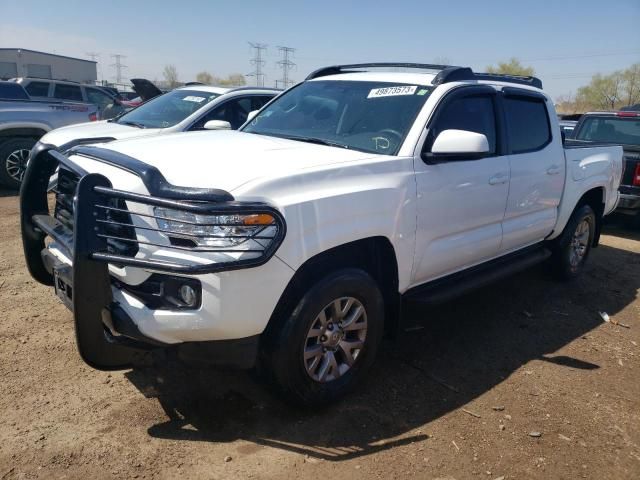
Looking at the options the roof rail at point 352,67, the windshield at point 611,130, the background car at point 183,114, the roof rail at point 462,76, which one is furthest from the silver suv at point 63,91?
the roof rail at point 462,76

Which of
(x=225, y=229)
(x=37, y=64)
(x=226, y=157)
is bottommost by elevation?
(x=225, y=229)

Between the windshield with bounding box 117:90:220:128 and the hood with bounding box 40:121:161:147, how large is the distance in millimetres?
217

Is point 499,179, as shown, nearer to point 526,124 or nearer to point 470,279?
point 470,279

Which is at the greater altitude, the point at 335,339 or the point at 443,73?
the point at 443,73

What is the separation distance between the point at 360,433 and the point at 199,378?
1129 mm

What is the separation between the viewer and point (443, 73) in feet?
12.7

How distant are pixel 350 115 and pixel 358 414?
6.67ft

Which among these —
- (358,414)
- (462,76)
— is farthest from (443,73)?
(358,414)

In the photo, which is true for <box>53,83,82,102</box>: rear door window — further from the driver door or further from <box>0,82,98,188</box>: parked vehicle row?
the driver door

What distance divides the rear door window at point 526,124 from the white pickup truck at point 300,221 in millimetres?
25

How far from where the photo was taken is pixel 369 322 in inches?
130

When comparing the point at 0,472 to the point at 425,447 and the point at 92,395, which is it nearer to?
the point at 92,395

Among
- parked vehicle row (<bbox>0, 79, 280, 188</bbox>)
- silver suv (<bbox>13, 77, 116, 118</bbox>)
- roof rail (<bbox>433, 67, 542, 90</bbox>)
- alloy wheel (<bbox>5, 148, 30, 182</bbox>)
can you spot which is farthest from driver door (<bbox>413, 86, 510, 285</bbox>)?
silver suv (<bbox>13, 77, 116, 118</bbox>)

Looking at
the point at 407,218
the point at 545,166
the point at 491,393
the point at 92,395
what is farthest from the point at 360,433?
the point at 545,166
